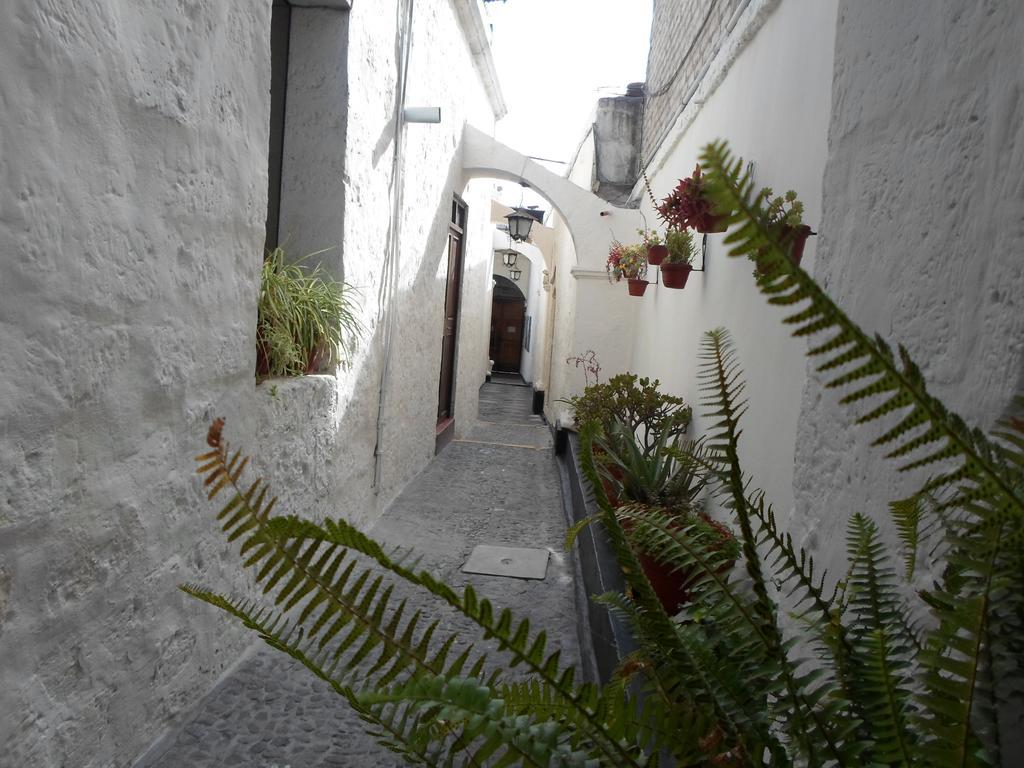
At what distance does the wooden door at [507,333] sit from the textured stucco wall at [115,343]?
74.0ft

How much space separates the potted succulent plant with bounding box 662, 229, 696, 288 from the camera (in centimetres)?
452

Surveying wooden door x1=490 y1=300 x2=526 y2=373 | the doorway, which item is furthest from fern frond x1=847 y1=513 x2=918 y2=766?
the doorway

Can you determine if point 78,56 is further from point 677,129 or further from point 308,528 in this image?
point 677,129

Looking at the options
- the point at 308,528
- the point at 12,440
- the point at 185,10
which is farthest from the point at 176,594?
the point at 308,528

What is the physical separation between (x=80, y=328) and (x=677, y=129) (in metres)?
4.88

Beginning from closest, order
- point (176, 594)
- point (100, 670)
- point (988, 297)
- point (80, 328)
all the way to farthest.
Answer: point (988, 297) → point (80, 328) → point (100, 670) → point (176, 594)

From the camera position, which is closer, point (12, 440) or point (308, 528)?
point (308, 528)

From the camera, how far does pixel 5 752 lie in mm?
1648

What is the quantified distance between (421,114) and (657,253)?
1.74 metres

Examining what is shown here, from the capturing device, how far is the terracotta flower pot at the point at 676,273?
451cm

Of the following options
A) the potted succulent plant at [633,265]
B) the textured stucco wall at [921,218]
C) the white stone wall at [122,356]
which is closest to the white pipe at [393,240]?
the white stone wall at [122,356]

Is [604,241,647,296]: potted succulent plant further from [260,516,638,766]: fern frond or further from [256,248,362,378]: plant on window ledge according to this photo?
[260,516,638,766]: fern frond

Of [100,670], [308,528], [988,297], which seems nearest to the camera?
[308,528]

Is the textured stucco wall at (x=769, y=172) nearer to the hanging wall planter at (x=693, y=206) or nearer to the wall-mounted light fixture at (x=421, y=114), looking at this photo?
the hanging wall planter at (x=693, y=206)
